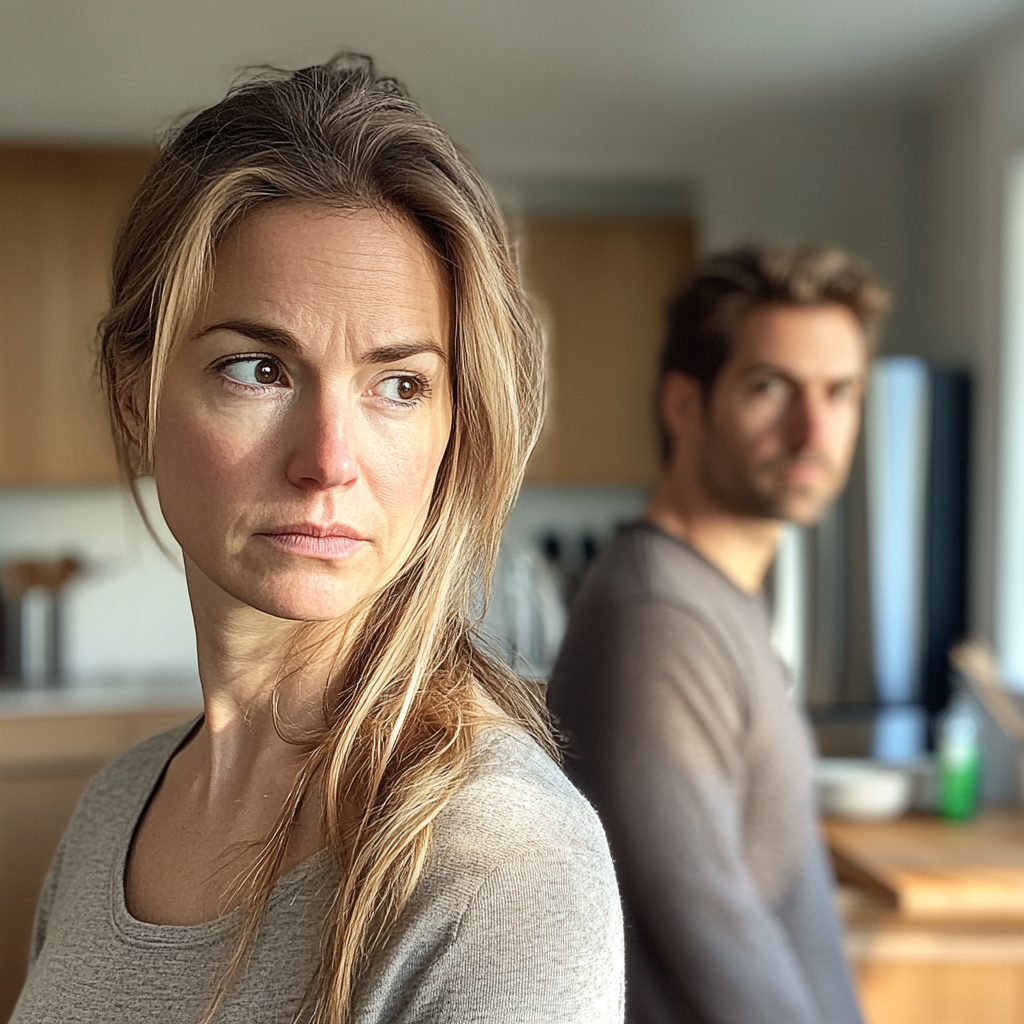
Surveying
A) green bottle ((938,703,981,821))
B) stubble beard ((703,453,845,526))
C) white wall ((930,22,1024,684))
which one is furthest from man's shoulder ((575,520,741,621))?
white wall ((930,22,1024,684))

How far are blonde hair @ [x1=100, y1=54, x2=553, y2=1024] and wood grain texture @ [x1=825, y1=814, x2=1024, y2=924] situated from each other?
1.59 m

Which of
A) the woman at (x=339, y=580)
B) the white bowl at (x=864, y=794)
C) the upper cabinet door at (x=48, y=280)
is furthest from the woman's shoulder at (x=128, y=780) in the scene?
the upper cabinet door at (x=48, y=280)

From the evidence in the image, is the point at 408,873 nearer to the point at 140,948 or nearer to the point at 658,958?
the point at 140,948

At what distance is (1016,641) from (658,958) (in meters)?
2.12

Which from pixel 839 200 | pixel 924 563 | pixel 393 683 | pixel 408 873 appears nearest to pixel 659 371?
pixel 393 683

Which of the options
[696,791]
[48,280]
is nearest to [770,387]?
[696,791]

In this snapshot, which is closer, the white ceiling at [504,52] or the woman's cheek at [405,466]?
the woman's cheek at [405,466]

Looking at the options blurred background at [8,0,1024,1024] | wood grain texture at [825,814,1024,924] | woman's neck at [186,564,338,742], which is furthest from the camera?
blurred background at [8,0,1024,1024]

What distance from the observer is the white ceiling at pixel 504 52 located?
2.79m

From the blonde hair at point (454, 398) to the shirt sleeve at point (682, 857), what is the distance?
46 cm

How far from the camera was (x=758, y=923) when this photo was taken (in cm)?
119

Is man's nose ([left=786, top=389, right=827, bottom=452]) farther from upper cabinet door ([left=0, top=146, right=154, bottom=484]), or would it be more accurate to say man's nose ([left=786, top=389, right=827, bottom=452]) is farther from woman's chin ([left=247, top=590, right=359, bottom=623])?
upper cabinet door ([left=0, top=146, right=154, bottom=484])

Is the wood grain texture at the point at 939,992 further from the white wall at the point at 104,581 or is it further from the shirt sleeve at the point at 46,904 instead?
the white wall at the point at 104,581

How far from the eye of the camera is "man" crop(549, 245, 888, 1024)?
117cm
